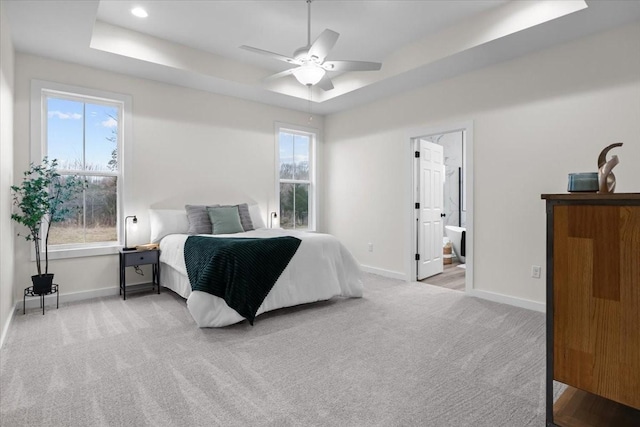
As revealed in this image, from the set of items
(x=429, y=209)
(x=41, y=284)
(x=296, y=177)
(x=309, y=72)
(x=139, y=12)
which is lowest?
(x=41, y=284)

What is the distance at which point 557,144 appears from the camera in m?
3.34

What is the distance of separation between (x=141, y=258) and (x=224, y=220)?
102cm

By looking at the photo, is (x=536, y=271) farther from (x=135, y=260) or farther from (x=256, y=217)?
(x=135, y=260)

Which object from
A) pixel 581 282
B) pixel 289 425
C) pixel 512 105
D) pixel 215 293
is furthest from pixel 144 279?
pixel 512 105

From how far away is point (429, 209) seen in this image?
5.01 metres

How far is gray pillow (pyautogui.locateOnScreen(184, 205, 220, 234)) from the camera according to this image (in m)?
4.21

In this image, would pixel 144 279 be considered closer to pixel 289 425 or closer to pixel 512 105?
pixel 289 425

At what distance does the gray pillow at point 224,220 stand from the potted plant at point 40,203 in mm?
1466

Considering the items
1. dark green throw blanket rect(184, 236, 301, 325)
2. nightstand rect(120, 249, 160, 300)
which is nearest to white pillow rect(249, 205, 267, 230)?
nightstand rect(120, 249, 160, 300)

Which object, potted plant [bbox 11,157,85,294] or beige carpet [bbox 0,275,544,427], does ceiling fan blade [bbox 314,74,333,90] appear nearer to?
beige carpet [bbox 0,275,544,427]

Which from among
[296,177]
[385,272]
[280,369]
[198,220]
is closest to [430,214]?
[385,272]

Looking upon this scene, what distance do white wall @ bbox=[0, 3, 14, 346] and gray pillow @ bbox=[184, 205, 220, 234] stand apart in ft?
5.53

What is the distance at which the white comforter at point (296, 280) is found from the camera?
2912mm

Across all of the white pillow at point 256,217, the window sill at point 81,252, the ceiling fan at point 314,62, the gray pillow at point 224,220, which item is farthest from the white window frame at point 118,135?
the ceiling fan at point 314,62
